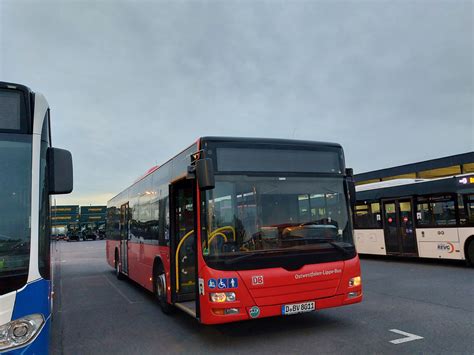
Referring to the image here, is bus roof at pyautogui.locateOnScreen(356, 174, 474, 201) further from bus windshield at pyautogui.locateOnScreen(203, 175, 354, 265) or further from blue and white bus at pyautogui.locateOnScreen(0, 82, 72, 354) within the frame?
blue and white bus at pyautogui.locateOnScreen(0, 82, 72, 354)

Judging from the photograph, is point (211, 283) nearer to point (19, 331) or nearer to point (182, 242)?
point (182, 242)

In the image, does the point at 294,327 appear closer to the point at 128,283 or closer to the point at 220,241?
the point at 220,241

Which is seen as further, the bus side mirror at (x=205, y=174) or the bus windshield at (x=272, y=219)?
the bus windshield at (x=272, y=219)

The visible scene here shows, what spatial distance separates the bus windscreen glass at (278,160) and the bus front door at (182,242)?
4.78ft

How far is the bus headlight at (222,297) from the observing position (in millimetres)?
5200

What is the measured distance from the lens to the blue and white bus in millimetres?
3277

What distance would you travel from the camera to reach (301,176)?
6012 millimetres

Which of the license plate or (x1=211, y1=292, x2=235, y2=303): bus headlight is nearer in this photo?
(x1=211, y1=292, x2=235, y2=303): bus headlight

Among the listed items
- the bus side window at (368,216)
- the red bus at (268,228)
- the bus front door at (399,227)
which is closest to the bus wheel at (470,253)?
the bus front door at (399,227)

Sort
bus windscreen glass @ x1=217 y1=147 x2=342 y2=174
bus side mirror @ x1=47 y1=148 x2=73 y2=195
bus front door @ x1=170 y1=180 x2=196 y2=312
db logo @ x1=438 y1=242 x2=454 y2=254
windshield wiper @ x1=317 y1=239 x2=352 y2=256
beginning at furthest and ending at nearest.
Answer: db logo @ x1=438 y1=242 x2=454 y2=254 → bus front door @ x1=170 y1=180 x2=196 y2=312 → windshield wiper @ x1=317 y1=239 x2=352 y2=256 → bus windscreen glass @ x1=217 y1=147 x2=342 y2=174 → bus side mirror @ x1=47 y1=148 x2=73 y2=195

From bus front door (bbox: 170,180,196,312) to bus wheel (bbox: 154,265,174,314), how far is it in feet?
1.99

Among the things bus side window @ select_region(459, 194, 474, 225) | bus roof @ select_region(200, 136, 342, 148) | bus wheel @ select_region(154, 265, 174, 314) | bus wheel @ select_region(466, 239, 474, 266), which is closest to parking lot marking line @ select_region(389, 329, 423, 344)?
bus roof @ select_region(200, 136, 342, 148)

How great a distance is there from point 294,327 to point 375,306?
6.85 feet

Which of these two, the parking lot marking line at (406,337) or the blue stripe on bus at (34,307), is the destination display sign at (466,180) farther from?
the blue stripe on bus at (34,307)
